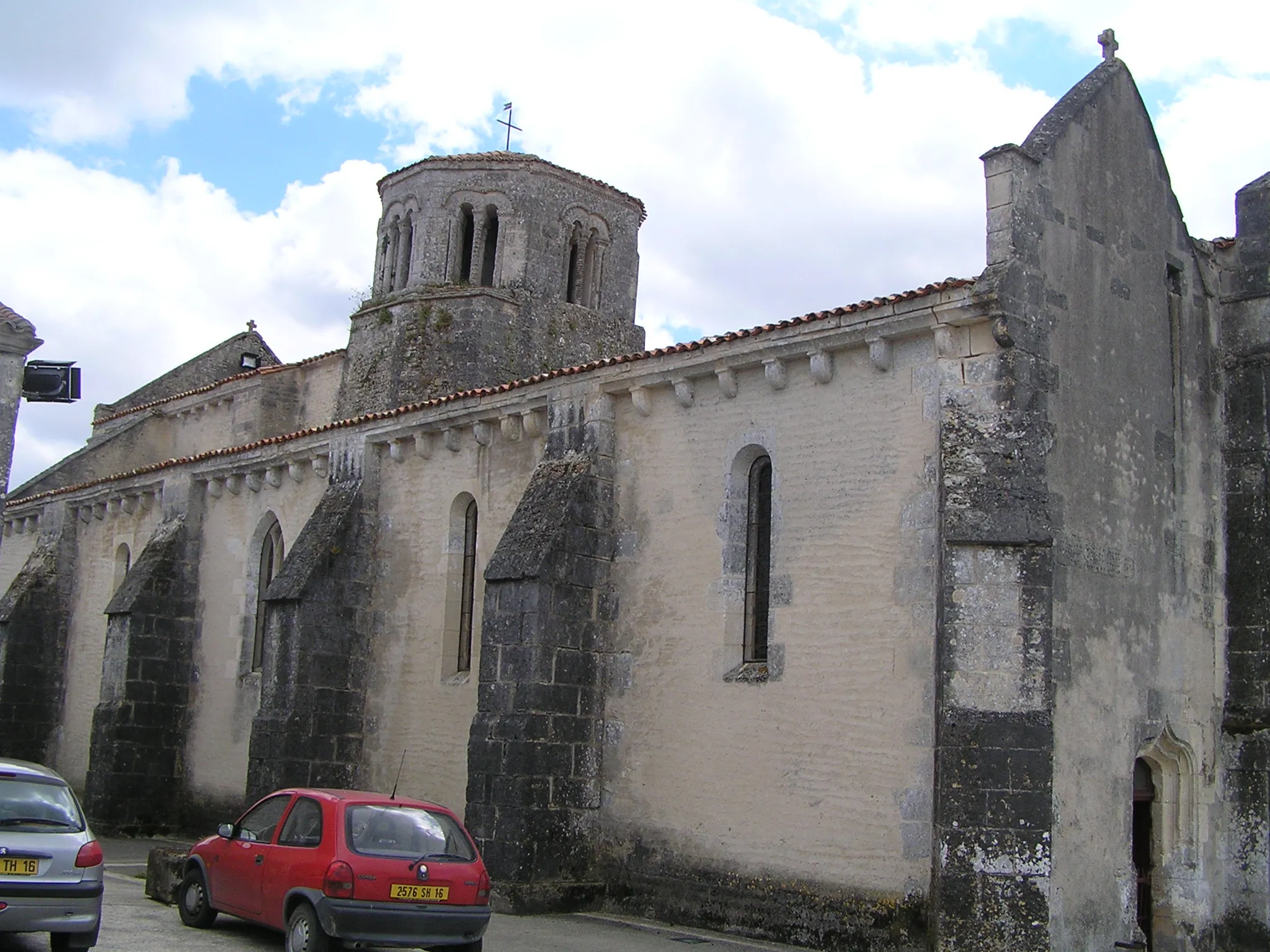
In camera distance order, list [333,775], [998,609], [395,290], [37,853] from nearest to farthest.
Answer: [37,853]
[998,609]
[333,775]
[395,290]

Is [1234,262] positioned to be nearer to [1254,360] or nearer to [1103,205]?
[1254,360]

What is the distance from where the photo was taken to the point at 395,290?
25609 mm

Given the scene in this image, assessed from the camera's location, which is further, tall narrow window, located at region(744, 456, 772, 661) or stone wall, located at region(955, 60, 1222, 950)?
tall narrow window, located at region(744, 456, 772, 661)

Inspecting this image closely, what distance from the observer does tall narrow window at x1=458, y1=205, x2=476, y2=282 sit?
2498 centimetres

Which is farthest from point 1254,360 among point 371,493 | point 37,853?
point 37,853

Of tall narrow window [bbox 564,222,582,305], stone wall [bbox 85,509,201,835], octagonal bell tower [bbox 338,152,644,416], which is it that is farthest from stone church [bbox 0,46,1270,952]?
tall narrow window [bbox 564,222,582,305]

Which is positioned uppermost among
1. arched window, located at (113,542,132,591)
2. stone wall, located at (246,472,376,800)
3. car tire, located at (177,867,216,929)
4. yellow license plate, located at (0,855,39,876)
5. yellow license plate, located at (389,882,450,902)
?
arched window, located at (113,542,132,591)

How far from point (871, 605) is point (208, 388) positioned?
20621 mm

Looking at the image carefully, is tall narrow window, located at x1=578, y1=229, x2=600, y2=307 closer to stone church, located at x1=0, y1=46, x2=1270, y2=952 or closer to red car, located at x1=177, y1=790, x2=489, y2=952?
stone church, located at x1=0, y1=46, x2=1270, y2=952

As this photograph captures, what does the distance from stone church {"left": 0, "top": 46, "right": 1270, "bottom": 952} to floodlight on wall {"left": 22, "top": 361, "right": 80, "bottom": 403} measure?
13.1 ft

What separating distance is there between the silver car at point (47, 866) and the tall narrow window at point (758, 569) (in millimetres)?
6758

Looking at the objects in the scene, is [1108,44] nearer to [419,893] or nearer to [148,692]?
[419,893]

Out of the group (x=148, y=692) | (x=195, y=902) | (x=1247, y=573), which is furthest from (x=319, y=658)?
(x=1247, y=573)

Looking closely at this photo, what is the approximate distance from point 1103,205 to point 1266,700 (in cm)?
548
